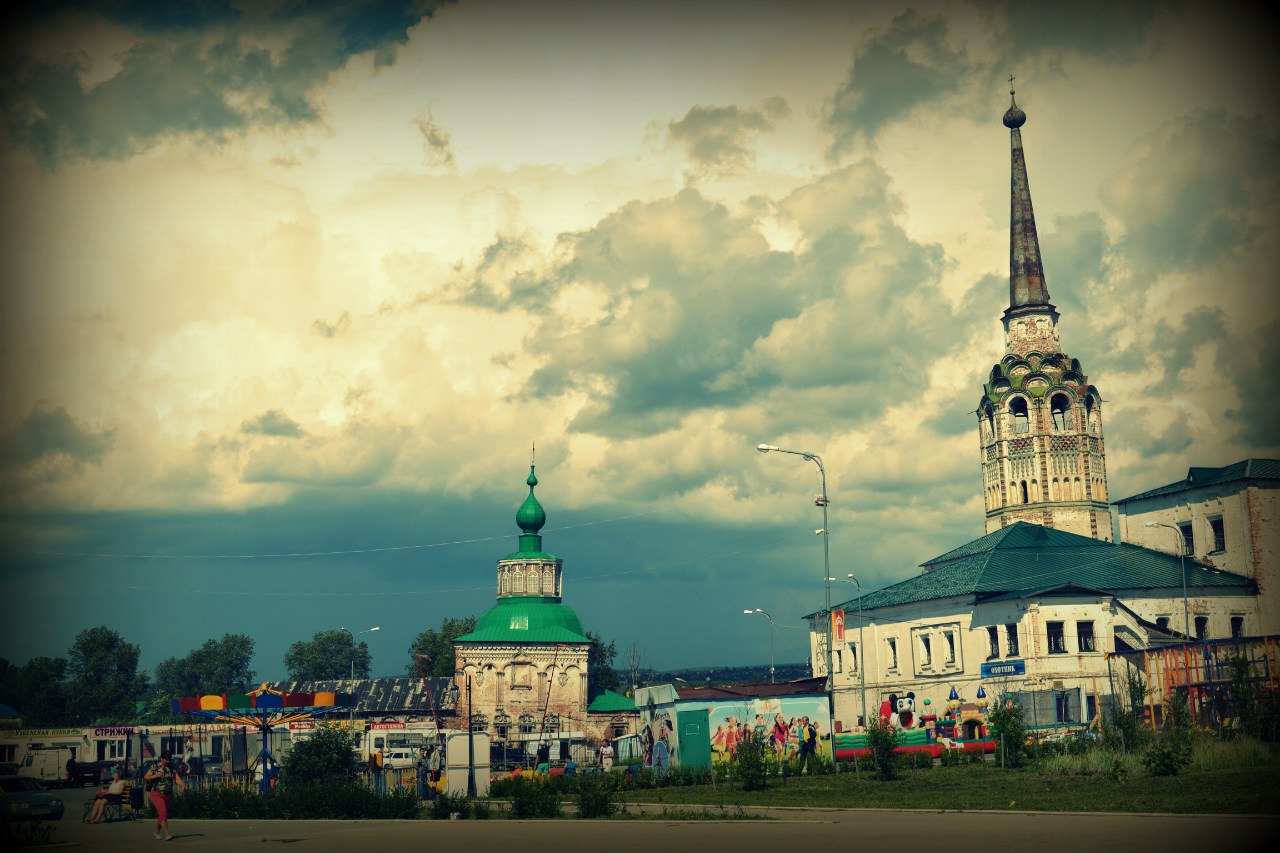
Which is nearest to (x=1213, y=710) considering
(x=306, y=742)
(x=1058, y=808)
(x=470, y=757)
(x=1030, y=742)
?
(x=1030, y=742)

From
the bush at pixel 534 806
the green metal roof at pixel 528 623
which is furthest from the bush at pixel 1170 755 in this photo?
the green metal roof at pixel 528 623

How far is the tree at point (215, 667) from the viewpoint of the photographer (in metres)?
166

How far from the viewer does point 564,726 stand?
8119 cm

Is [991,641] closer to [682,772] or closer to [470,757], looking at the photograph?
[682,772]

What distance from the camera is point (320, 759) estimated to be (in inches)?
1420

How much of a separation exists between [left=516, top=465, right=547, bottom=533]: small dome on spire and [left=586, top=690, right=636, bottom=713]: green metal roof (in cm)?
1326

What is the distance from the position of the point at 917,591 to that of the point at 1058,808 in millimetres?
42837

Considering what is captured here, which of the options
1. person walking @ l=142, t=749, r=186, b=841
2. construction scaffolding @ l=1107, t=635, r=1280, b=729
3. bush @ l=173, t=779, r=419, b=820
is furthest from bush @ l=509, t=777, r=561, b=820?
construction scaffolding @ l=1107, t=635, r=1280, b=729

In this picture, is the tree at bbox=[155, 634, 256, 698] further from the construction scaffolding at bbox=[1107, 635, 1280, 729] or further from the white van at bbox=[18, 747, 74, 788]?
the construction scaffolding at bbox=[1107, 635, 1280, 729]

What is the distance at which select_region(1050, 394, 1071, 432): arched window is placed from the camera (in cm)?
8506

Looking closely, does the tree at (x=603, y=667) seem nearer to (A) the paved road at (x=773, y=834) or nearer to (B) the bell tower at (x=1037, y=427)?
(B) the bell tower at (x=1037, y=427)

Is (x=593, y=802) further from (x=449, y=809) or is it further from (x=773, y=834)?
(x=773, y=834)

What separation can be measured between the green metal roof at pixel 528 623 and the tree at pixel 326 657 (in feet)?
259

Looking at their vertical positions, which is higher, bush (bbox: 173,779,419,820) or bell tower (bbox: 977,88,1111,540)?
bell tower (bbox: 977,88,1111,540)
